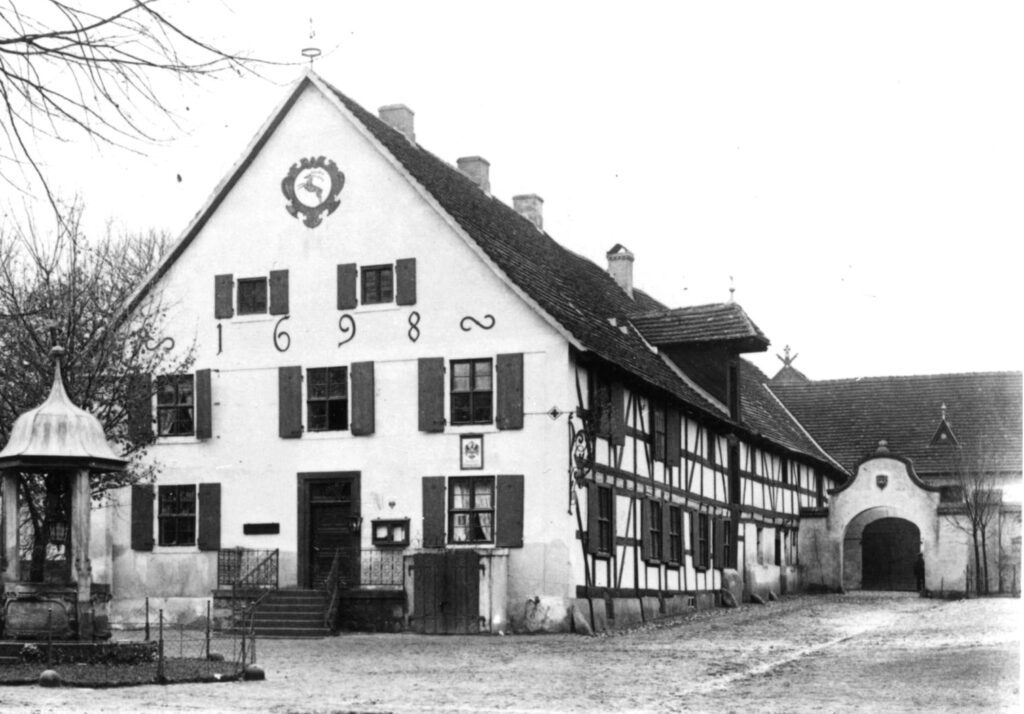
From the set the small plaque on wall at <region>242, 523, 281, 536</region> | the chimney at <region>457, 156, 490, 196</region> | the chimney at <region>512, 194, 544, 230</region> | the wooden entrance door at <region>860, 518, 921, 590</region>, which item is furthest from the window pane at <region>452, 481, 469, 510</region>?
the wooden entrance door at <region>860, 518, 921, 590</region>

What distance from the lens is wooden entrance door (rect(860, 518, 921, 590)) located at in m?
47.4

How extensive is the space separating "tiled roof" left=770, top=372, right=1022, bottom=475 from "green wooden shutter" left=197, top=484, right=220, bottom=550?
2420 centimetres

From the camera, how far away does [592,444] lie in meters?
27.8

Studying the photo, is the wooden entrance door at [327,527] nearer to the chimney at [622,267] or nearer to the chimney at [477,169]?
the chimney at [477,169]

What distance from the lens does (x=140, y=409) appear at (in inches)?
1160

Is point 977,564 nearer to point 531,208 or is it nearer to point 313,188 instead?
point 531,208

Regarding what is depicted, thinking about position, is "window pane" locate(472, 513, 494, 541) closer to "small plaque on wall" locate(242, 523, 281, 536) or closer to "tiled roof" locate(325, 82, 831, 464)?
"tiled roof" locate(325, 82, 831, 464)

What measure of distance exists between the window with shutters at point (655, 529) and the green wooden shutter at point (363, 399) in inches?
244

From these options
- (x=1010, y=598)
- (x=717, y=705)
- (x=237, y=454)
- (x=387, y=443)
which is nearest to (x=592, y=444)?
(x=387, y=443)

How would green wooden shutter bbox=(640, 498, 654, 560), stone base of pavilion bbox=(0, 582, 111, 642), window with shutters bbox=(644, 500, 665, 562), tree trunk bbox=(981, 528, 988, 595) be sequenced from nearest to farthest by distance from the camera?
1. stone base of pavilion bbox=(0, 582, 111, 642)
2. green wooden shutter bbox=(640, 498, 654, 560)
3. window with shutters bbox=(644, 500, 665, 562)
4. tree trunk bbox=(981, 528, 988, 595)

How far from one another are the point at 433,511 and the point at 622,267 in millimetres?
15653

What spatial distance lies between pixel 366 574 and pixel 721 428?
1201cm

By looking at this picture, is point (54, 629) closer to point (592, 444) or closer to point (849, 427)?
point (592, 444)

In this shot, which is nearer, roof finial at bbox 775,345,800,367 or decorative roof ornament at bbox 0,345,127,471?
decorative roof ornament at bbox 0,345,127,471
